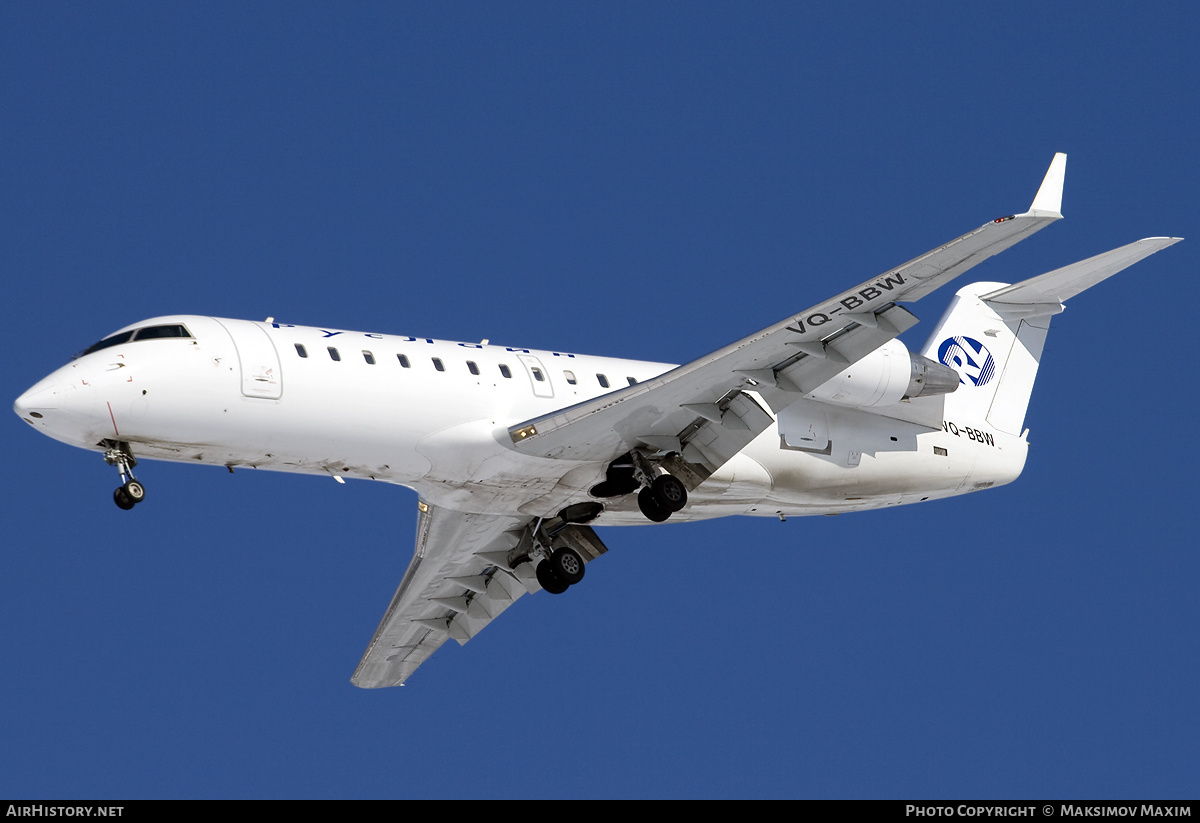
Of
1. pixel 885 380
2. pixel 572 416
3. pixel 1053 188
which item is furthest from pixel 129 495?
pixel 1053 188

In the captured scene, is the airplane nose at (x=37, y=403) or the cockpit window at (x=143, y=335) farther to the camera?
the cockpit window at (x=143, y=335)

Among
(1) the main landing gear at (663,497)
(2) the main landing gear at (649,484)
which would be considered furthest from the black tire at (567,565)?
(1) the main landing gear at (663,497)

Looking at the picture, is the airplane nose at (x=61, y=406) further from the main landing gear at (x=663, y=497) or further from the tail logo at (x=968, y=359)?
the tail logo at (x=968, y=359)

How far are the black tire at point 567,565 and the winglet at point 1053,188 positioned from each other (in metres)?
8.42

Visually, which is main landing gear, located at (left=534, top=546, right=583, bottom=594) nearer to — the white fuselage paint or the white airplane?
the white airplane

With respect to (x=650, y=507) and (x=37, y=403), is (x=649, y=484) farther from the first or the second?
(x=37, y=403)

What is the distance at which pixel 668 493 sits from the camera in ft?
68.9

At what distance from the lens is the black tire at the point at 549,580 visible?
2298 centimetres

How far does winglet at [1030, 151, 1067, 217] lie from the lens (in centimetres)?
1808

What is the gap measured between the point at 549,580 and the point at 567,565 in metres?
0.34

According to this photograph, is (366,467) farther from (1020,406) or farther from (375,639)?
(1020,406)

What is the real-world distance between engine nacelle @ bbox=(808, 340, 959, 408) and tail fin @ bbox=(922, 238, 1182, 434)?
2305 mm

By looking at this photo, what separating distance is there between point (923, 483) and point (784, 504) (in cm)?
221

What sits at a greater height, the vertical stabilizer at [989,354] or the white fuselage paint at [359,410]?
the vertical stabilizer at [989,354]
